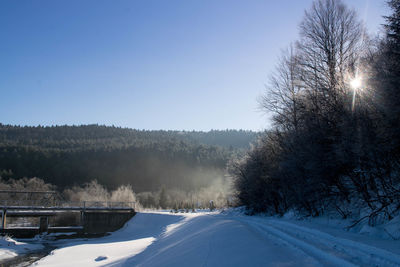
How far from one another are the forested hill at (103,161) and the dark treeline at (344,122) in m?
86.5

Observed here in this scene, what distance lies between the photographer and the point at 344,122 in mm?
11938

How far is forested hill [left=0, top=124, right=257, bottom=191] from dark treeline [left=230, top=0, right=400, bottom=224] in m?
86.5

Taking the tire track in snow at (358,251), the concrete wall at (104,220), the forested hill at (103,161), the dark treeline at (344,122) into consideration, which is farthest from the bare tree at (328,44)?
the forested hill at (103,161)

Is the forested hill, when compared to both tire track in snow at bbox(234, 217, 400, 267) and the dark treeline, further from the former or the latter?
tire track in snow at bbox(234, 217, 400, 267)

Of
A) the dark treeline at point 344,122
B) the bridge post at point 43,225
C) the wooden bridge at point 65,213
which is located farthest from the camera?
the wooden bridge at point 65,213

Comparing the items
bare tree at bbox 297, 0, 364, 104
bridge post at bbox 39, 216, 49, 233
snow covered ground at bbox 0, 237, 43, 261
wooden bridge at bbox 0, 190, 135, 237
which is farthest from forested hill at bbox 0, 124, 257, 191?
bare tree at bbox 297, 0, 364, 104

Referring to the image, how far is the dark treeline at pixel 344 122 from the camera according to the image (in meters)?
10.2

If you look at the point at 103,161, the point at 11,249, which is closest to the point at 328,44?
the point at 11,249

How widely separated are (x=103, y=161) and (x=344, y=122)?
10811cm

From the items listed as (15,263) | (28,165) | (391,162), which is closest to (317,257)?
(391,162)

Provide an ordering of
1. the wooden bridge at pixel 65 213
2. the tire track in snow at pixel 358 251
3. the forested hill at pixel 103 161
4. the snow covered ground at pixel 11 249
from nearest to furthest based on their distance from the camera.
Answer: the tire track in snow at pixel 358 251 → the snow covered ground at pixel 11 249 → the wooden bridge at pixel 65 213 → the forested hill at pixel 103 161

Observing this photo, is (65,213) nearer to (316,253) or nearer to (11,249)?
(11,249)

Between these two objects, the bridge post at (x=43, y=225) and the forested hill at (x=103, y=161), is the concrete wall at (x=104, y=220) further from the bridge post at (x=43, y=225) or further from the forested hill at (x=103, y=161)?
the forested hill at (x=103, y=161)

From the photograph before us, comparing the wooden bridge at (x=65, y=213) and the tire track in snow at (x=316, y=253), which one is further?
the wooden bridge at (x=65, y=213)
